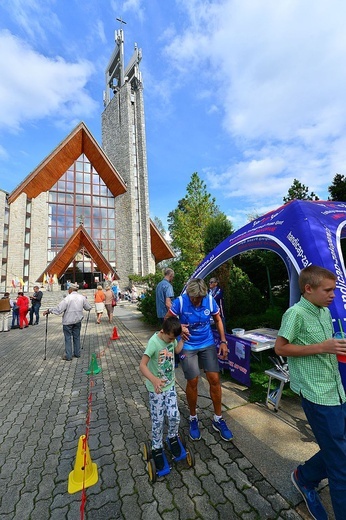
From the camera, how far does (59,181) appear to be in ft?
104

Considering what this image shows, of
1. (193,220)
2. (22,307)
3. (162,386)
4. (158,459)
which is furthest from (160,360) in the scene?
(193,220)

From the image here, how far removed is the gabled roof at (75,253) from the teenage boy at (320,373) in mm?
26839

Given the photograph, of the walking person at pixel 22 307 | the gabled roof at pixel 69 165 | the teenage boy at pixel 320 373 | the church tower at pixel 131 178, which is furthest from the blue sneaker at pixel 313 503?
the gabled roof at pixel 69 165

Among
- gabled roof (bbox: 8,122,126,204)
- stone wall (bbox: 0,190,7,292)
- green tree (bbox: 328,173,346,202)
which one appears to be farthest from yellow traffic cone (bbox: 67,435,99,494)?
gabled roof (bbox: 8,122,126,204)

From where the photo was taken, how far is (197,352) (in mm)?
2977

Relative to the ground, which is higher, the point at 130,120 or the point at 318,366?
the point at 130,120

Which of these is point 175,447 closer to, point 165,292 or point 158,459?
point 158,459

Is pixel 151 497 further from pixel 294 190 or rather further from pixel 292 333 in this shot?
pixel 294 190

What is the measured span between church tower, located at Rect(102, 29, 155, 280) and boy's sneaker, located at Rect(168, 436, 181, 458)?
28209 millimetres

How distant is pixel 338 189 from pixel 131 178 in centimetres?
2747

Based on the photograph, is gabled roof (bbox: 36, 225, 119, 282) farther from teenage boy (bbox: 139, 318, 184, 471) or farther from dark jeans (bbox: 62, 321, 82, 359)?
teenage boy (bbox: 139, 318, 184, 471)

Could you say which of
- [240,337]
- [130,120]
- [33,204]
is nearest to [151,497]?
[240,337]

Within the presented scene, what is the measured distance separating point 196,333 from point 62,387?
3438 mm

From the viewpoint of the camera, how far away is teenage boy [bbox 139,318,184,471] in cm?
240
